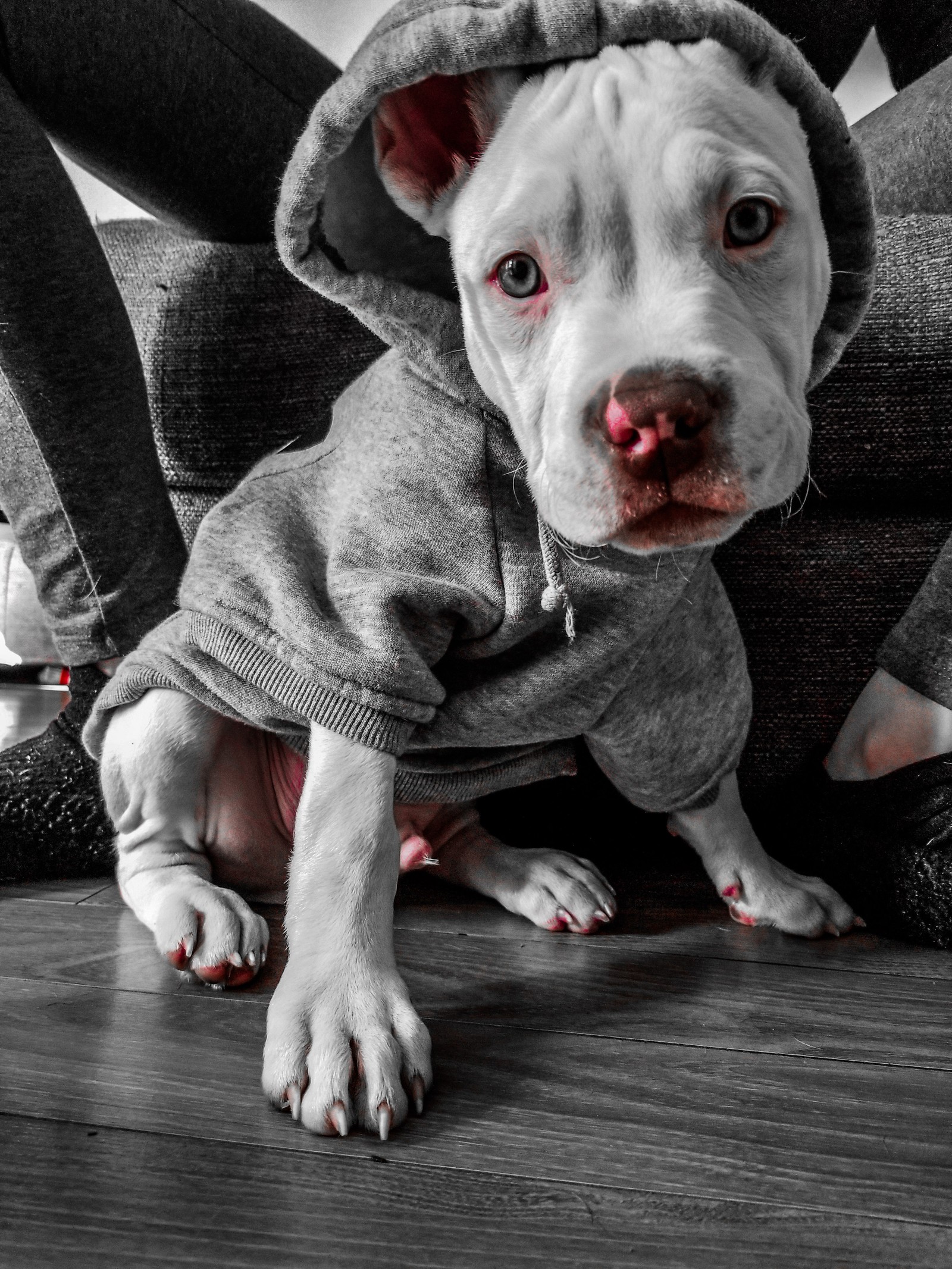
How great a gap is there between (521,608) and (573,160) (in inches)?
16.5

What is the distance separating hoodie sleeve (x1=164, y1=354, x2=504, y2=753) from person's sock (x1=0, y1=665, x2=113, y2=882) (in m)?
Answer: 0.39

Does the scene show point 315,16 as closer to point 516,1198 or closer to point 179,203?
point 179,203

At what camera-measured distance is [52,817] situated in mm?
1362

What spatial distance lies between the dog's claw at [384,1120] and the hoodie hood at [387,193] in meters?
0.67

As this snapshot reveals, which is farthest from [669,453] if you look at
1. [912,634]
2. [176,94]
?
[176,94]

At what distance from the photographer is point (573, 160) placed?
900 mm

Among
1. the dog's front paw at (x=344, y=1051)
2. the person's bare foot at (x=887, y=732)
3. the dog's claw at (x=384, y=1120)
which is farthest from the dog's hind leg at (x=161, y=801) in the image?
the person's bare foot at (x=887, y=732)

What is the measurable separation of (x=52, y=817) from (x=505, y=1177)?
88 centimetres

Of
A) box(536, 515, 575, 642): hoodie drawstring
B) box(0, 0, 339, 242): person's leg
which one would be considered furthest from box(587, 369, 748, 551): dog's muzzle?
box(0, 0, 339, 242): person's leg

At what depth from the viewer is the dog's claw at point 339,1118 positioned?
30.4 inches

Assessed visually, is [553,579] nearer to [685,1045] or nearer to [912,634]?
[685,1045]

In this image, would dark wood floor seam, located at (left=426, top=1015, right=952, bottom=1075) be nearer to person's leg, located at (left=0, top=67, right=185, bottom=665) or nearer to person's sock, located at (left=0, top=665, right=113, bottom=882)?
person's sock, located at (left=0, top=665, right=113, bottom=882)

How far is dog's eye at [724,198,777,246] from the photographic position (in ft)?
2.95

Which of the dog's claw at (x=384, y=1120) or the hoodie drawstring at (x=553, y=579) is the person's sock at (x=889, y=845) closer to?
the hoodie drawstring at (x=553, y=579)
